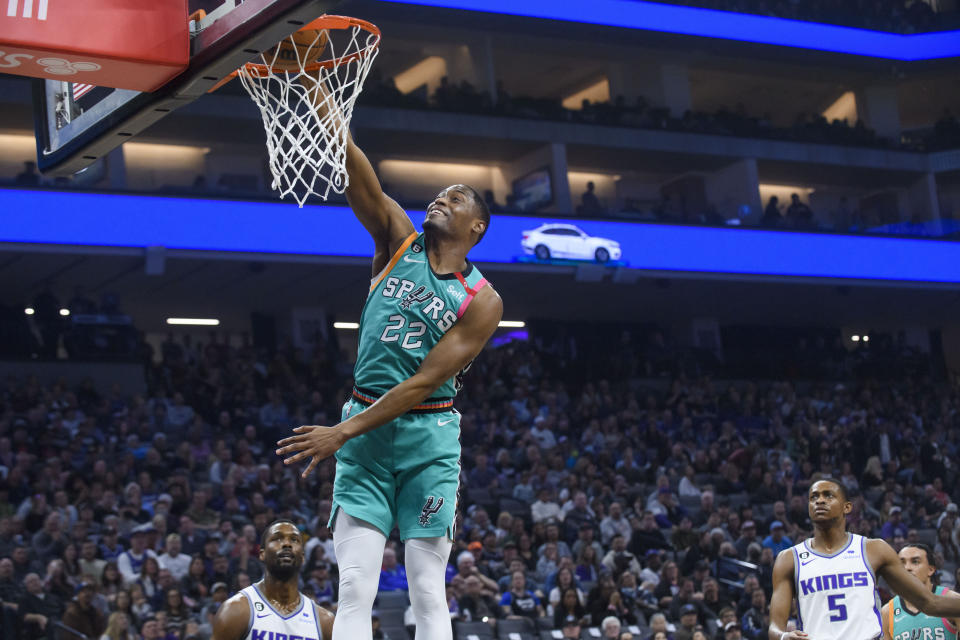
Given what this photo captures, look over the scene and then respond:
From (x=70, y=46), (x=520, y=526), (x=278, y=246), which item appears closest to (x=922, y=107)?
(x=278, y=246)

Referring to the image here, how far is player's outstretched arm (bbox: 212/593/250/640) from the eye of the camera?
6.75 meters

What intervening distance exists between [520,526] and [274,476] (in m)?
3.73

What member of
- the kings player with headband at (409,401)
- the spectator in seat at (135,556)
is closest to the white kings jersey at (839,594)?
the kings player with headband at (409,401)

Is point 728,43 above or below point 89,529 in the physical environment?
above

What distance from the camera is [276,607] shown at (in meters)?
6.91

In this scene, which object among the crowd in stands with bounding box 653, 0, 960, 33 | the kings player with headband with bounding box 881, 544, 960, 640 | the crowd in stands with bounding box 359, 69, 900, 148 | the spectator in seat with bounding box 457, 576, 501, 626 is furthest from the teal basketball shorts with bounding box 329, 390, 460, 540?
the crowd in stands with bounding box 653, 0, 960, 33

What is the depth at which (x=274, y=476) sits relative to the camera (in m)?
17.1

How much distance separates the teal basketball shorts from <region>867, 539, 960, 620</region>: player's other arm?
3.12m

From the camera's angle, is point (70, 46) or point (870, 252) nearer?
point (70, 46)

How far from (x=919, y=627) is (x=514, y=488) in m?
11.2

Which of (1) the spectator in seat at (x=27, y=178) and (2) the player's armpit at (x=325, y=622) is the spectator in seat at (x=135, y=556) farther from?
(1) the spectator in seat at (x=27, y=178)

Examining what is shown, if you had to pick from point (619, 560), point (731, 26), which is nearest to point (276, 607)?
point (619, 560)

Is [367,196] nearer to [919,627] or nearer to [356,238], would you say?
[919,627]

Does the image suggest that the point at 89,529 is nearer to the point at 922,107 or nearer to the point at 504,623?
the point at 504,623
